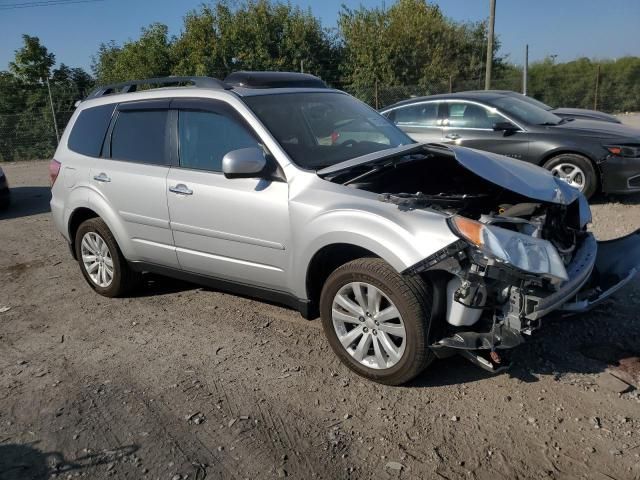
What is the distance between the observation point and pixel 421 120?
28.6 ft

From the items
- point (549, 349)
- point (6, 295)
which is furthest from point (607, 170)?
point (6, 295)

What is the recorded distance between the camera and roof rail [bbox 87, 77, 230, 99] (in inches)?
174

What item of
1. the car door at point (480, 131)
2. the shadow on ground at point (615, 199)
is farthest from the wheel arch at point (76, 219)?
the shadow on ground at point (615, 199)

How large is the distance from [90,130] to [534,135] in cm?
552

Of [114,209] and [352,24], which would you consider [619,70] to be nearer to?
[352,24]

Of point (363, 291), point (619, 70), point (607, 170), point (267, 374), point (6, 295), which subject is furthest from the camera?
point (619, 70)

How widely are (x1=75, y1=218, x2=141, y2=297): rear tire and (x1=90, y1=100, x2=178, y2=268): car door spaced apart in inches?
10.5

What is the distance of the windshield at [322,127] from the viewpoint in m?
3.97

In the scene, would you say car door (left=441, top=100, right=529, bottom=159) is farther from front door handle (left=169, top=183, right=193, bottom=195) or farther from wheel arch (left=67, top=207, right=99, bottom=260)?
wheel arch (left=67, top=207, right=99, bottom=260)

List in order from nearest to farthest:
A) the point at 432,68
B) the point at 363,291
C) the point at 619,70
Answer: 1. the point at 363,291
2. the point at 619,70
3. the point at 432,68

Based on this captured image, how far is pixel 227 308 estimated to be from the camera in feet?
15.7

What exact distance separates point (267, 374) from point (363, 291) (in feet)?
2.93

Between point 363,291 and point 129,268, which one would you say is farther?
point 129,268

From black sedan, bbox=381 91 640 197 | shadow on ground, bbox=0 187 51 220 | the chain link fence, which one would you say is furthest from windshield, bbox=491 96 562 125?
the chain link fence
